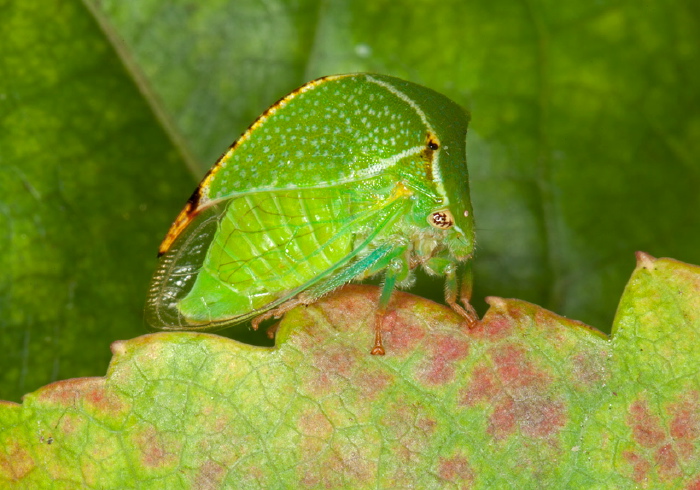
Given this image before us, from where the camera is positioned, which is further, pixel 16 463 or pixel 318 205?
pixel 318 205

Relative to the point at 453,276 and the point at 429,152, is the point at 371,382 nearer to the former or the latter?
the point at 453,276

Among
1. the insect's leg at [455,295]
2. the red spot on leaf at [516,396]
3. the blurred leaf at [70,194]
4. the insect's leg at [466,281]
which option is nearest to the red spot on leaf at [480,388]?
the red spot on leaf at [516,396]

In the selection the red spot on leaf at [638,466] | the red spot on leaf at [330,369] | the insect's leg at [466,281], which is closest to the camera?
the red spot on leaf at [638,466]

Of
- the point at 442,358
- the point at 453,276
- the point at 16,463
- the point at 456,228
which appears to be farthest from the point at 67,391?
the point at 456,228

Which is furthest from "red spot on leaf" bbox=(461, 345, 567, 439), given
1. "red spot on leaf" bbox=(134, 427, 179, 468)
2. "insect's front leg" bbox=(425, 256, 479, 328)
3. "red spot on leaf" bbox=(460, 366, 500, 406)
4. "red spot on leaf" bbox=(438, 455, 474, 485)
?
"red spot on leaf" bbox=(134, 427, 179, 468)

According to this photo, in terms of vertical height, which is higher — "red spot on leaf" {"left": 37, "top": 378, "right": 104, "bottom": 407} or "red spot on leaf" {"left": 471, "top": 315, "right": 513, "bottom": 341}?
"red spot on leaf" {"left": 471, "top": 315, "right": 513, "bottom": 341}

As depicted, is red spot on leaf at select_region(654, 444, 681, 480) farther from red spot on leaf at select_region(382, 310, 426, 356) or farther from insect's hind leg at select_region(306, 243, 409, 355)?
insect's hind leg at select_region(306, 243, 409, 355)

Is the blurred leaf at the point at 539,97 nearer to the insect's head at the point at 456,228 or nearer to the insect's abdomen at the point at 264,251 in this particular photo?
the insect's head at the point at 456,228
